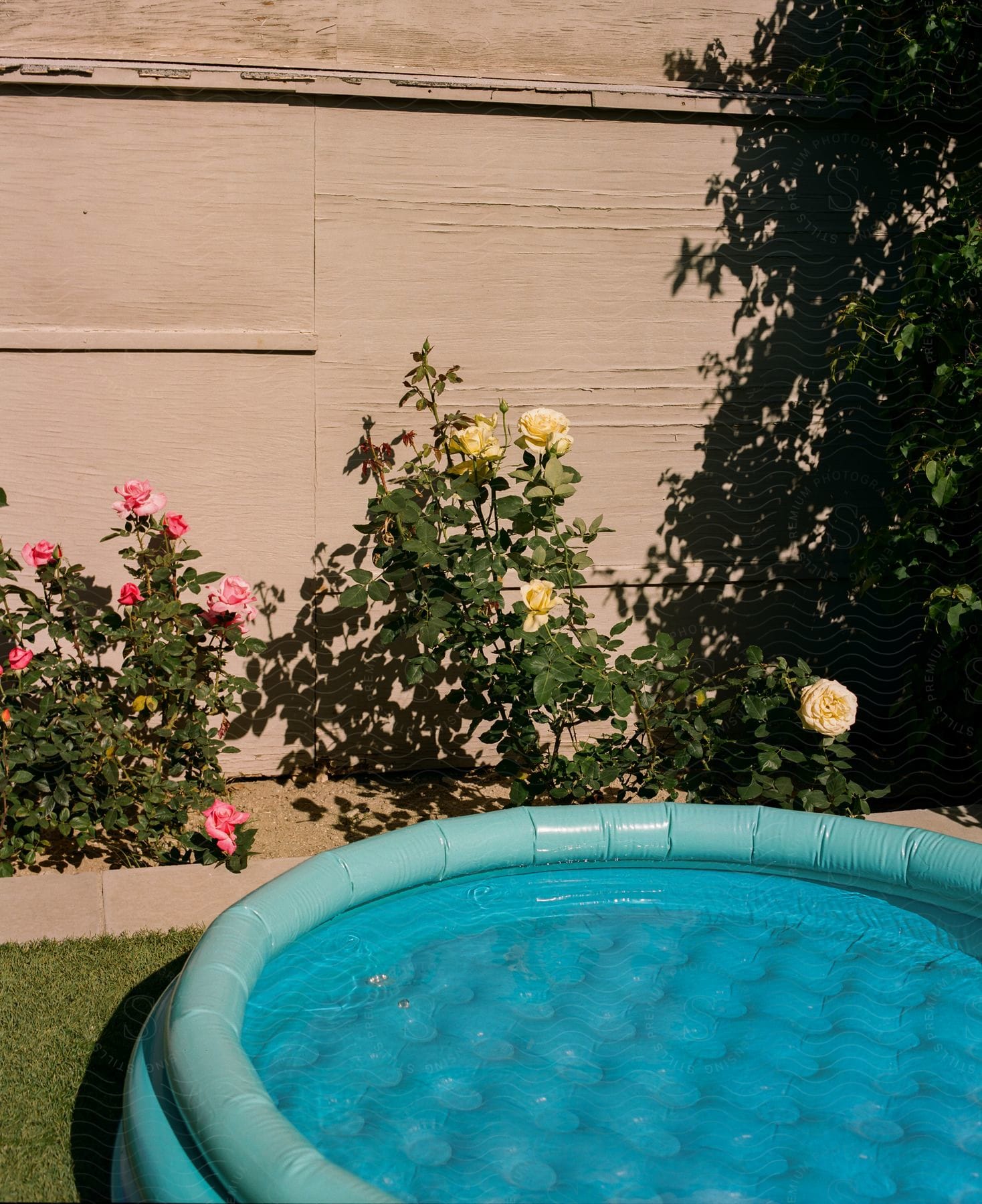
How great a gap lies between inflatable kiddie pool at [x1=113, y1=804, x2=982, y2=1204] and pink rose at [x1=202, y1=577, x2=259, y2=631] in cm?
82

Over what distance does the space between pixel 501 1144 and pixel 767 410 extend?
263 centimetres

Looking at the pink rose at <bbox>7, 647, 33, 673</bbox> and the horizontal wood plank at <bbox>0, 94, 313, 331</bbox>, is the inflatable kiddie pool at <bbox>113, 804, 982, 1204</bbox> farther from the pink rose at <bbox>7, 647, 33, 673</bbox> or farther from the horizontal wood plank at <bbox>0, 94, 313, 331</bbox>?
the horizontal wood plank at <bbox>0, 94, 313, 331</bbox>

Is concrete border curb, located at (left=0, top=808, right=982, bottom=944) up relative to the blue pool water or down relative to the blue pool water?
down

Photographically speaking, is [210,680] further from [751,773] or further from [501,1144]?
[501,1144]

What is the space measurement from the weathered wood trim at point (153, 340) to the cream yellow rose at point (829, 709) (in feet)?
5.66

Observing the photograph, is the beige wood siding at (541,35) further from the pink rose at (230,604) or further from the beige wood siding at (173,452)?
the pink rose at (230,604)

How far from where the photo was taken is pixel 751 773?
3.27m

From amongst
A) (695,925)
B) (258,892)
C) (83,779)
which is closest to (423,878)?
(258,892)

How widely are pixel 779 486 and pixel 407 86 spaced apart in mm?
1702

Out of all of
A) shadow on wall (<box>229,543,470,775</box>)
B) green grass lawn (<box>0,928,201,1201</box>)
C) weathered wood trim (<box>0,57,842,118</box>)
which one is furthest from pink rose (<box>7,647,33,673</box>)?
weathered wood trim (<box>0,57,842,118</box>)

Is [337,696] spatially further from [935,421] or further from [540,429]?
[935,421]

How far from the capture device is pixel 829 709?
3.07 metres

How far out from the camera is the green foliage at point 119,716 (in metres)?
3.10

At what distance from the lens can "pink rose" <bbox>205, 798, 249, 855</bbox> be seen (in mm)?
3037
